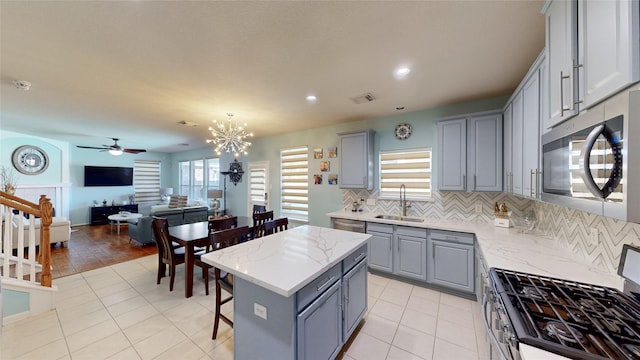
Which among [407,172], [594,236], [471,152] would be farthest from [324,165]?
[594,236]

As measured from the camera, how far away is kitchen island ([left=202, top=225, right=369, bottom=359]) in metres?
1.34

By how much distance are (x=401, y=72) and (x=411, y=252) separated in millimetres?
2279

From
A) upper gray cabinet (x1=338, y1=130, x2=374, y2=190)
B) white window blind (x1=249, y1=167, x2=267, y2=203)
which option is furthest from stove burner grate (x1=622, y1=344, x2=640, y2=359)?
white window blind (x1=249, y1=167, x2=267, y2=203)

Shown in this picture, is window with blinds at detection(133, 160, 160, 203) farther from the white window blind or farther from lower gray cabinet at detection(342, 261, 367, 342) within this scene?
lower gray cabinet at detection(342, 261, 367, 342)

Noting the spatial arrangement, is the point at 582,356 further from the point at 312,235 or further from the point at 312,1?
the point at 312,1

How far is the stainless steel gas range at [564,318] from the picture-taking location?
32.3 inches

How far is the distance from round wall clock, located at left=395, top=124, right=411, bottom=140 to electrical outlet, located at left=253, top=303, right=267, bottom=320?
323cm

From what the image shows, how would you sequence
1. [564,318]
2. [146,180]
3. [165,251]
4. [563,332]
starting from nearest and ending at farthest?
[563,332], [564,318], [165,251], [146,180]

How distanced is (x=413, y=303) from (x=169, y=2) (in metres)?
3.62

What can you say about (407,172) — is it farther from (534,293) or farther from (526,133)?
(534,293)

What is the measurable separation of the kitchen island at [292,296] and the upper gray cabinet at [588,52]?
1.59 metres

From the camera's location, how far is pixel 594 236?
62.1 inches

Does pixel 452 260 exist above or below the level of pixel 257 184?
below

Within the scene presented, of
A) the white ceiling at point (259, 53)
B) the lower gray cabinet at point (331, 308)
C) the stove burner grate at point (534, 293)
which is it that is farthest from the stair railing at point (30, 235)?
the stove burner grate at point (534, 293)
